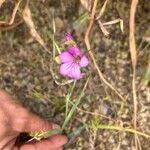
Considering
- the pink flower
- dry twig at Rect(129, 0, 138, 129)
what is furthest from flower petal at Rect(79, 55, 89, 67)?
dry twig at Rect(129, 0, 138, 129)

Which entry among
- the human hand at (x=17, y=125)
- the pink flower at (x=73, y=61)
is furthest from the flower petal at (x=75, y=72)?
the human hand at (x=17, y=125)

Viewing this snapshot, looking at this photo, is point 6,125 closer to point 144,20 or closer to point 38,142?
point 38,142

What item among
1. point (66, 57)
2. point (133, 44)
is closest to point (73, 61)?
point (66, 57)

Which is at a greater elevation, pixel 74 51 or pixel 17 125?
pixel 74 51

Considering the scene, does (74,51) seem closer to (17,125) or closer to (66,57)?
(66,57)

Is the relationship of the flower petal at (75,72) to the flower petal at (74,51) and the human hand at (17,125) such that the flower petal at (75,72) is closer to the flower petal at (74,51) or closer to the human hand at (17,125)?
the flower petal at (74,51)

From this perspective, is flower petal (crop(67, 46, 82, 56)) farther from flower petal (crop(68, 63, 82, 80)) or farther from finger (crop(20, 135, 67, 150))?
finger (crop(20, 135, 67, 150))

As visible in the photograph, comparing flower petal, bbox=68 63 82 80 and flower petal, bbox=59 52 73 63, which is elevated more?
flower petal, bbox=59 52 73 63
